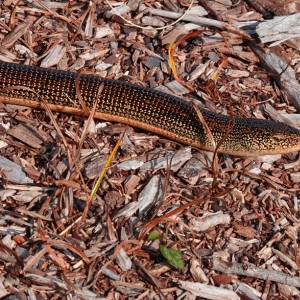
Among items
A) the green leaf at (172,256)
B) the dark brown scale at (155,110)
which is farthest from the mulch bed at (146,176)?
the dark brown scale at (155,110)

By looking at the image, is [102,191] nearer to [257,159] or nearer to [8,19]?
[257,159]

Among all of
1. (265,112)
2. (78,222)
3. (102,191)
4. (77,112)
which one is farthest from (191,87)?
(78,222)

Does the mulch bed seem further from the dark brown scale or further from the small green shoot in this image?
the dark brown scale

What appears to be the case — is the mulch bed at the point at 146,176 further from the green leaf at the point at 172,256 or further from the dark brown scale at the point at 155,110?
the dark brown scale at the point at 155,110

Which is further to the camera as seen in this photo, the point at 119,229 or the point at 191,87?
the point at 191,87

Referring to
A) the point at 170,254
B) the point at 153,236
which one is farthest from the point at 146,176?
the point at 170,254

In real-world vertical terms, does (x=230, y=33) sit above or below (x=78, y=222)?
above
